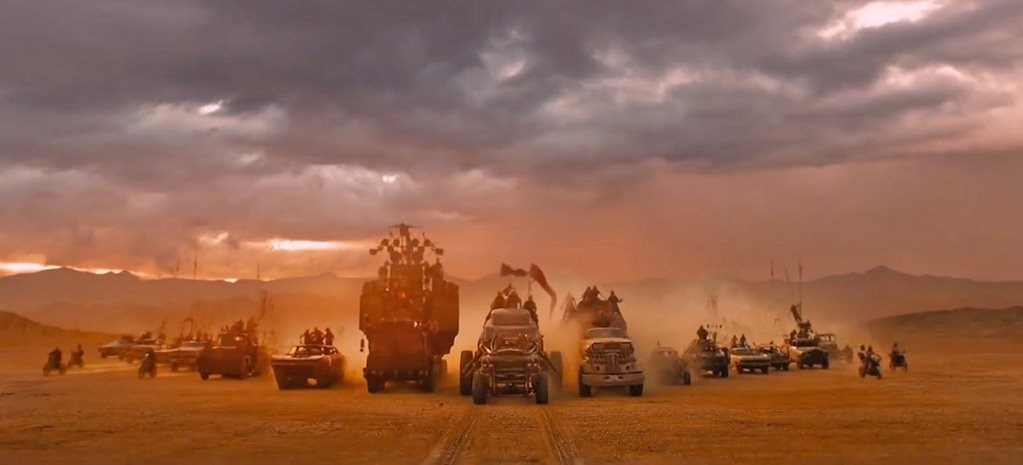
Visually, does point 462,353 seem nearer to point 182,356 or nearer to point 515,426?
point 515,426

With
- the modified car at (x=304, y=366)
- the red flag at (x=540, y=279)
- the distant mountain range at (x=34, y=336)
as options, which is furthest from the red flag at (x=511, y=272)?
the distant mountain range at (x=34, y=336)

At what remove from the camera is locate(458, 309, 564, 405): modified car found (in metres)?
29.4

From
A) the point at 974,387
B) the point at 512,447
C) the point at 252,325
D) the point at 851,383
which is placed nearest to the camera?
the point at 512,447

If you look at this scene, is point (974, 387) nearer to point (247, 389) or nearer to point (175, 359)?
point (247, 389)

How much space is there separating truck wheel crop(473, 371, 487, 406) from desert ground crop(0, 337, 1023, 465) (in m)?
0.44

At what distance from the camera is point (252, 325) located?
50.9m

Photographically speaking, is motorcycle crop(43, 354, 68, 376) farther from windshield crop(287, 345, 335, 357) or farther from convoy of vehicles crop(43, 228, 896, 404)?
windshield crop(287, 345, 335, 357)

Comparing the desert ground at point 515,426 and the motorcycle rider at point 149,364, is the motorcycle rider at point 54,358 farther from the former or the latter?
the desert ground at point 515,426

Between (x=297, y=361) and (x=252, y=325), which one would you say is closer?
(x=297, y=361)

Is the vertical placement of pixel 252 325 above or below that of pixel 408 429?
above

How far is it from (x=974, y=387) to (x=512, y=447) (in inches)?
988

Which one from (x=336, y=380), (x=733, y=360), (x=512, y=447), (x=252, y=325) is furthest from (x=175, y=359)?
(x=512, y=447)

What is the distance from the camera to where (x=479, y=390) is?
29.3 meters

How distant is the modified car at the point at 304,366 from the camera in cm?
3666
